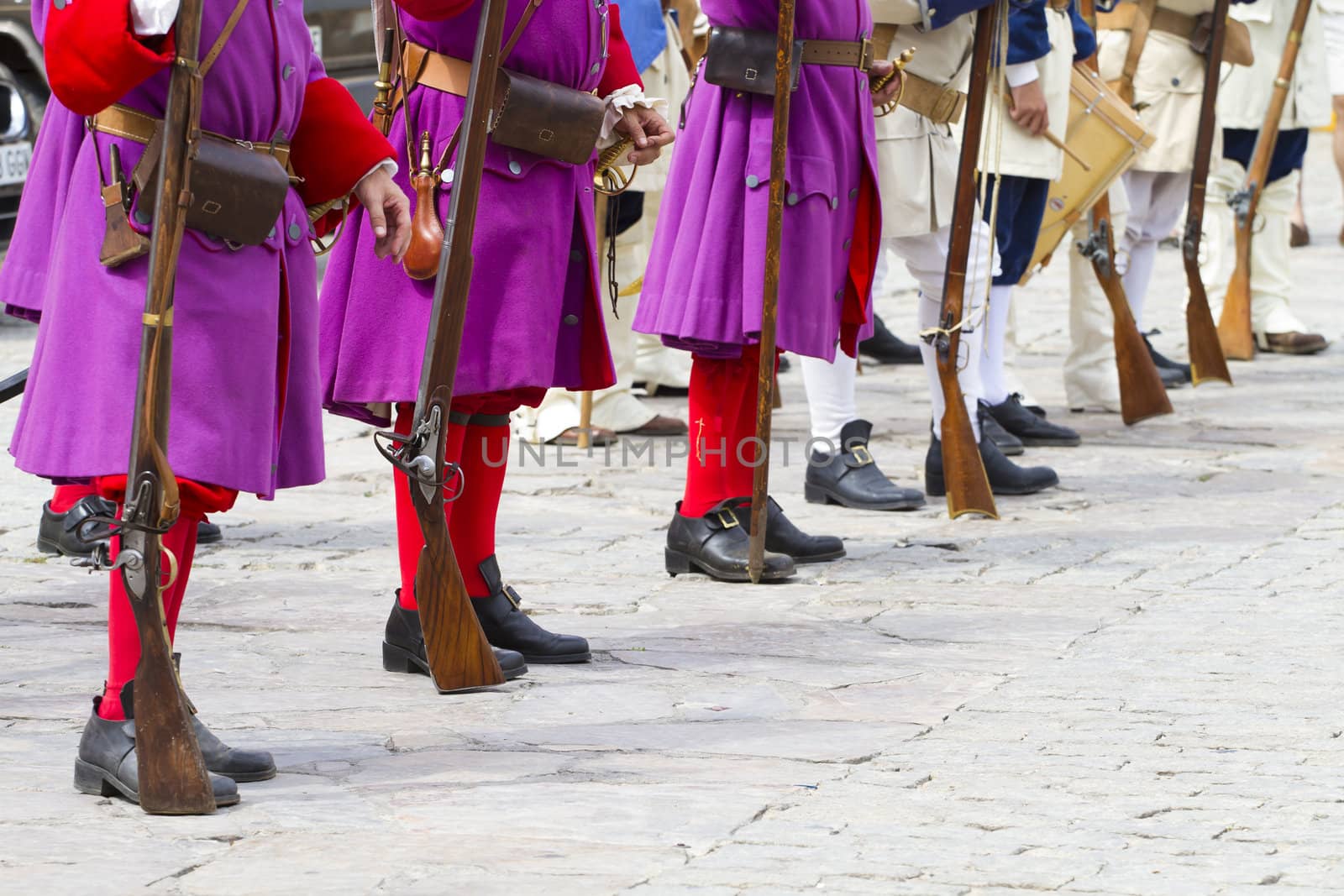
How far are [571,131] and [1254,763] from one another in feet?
5.43

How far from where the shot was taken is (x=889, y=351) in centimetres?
889

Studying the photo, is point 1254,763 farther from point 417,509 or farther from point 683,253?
point 683,253

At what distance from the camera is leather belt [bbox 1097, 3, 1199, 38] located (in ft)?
25.2

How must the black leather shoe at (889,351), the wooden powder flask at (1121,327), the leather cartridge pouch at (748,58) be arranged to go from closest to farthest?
the leather cartridge pouch at (748,58) → the wooden powder flask at (1121,327) → the black leather shoe at (889,351)

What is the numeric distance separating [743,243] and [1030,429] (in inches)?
91.1

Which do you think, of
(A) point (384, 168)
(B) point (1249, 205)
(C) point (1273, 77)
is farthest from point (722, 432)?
(C) point (1273, 77)

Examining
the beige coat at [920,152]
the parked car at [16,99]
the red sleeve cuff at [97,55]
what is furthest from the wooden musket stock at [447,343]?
the parked car at [16,99]

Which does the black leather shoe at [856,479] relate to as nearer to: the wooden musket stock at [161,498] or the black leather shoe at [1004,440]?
the black leather shoe at [1004,440]

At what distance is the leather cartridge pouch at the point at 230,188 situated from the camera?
2.96 m

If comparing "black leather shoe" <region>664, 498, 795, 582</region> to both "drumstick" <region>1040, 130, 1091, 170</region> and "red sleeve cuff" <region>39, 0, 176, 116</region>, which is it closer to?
"drumstick" <region>1040, 130, 1091, 170</region>

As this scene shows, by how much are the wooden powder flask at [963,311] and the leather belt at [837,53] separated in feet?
2.07

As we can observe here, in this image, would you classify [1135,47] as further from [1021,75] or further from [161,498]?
[161,498]

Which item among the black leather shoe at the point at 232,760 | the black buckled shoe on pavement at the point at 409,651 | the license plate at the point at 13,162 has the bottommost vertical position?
the black leather shoe at the point at 232,760

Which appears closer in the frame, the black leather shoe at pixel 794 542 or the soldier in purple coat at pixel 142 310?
the soldier in purple coat at pixel 142 310
